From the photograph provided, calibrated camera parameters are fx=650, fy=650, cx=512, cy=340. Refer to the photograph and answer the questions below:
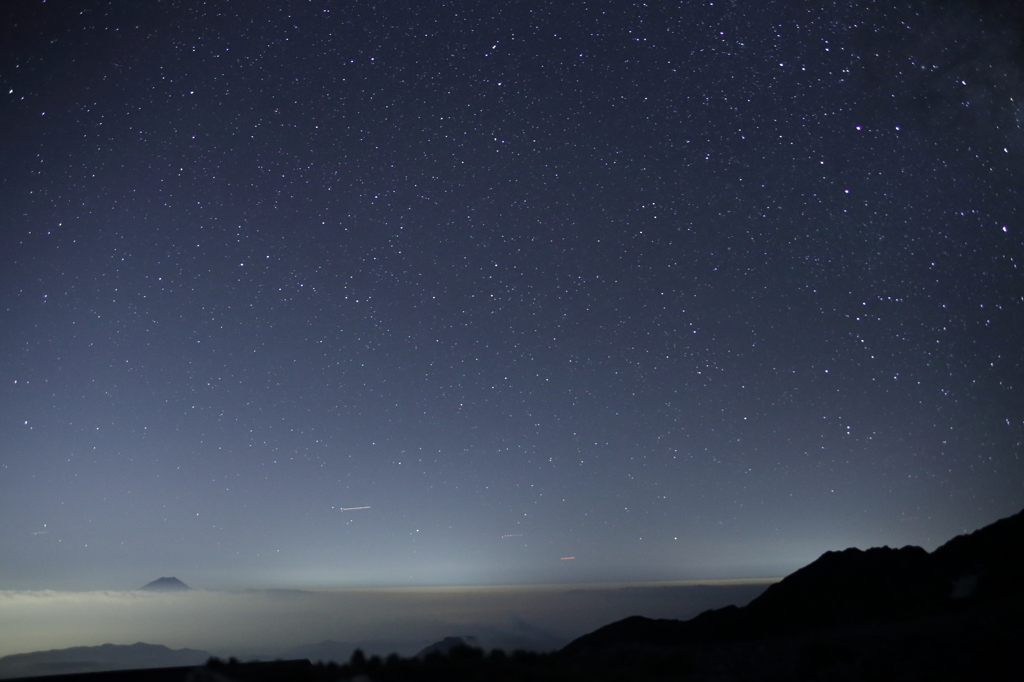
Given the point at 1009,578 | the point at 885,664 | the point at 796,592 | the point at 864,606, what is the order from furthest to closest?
the point at 796,592
the point at 864,606
the point at 1009,578
the point at 885,664

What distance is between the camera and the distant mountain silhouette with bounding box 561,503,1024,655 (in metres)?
32.3

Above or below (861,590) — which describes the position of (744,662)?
above

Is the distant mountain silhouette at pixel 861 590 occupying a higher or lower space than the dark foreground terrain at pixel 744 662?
lower

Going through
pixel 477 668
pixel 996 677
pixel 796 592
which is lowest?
pixel 796 592

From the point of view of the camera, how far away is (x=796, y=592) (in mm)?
42281

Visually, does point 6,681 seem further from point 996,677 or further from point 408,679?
point 996,677

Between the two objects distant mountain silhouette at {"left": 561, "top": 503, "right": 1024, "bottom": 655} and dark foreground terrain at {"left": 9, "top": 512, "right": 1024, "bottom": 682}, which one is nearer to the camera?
dark foreground terrain at {"left": 9, "top": 512, "right": 1024, "bottom": 682}

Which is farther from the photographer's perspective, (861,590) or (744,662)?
(861,590)

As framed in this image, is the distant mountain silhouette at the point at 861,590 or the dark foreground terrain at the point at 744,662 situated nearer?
the dark foreground terrain at the point at 744,662

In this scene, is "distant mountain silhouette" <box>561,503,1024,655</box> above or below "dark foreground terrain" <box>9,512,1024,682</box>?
below

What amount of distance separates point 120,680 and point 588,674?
9.34 meters

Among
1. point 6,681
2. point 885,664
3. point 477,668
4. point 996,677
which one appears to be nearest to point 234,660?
point 6,681

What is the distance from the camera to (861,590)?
1499 inches

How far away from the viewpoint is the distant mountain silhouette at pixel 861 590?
3234 cm
